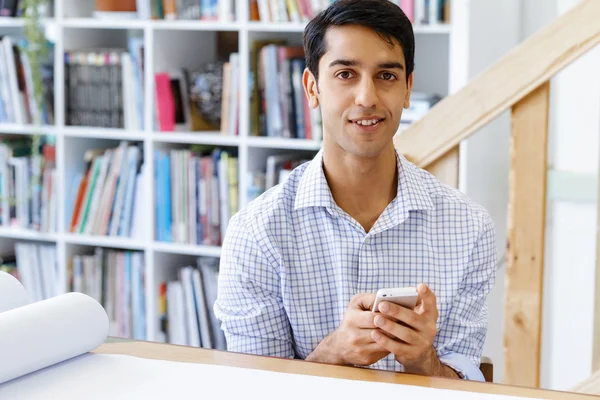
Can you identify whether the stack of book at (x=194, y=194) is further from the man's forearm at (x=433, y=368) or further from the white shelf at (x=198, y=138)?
the man's forearm at (x=433, y=368)

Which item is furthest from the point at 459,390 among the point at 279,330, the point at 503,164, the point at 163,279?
the point at 163,279

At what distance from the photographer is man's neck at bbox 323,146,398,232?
4.82 ft

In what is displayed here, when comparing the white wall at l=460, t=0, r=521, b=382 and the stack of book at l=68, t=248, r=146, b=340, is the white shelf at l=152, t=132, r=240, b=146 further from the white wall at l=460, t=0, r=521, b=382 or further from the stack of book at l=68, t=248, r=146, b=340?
the white wall at l=460, t=0, r=521, b=382

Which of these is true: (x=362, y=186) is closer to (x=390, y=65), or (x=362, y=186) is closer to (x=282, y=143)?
(x=390, y=65)

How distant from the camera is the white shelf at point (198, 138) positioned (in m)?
2.84

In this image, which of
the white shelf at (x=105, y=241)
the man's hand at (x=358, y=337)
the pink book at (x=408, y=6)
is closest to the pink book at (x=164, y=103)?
the white shelf at (x=105, y=241)

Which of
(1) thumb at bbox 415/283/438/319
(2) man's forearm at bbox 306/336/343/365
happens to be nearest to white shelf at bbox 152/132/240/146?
(2) man's forearm at bbox 306/336/343/365

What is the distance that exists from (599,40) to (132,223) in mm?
1856

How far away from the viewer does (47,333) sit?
3.13 feet

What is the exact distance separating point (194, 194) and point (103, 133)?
1.25 ft

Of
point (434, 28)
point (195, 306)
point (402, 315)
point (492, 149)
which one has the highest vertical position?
point (434, 28)

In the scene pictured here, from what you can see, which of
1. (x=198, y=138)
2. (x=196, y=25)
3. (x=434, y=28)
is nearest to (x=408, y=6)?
(x=434, y=28)

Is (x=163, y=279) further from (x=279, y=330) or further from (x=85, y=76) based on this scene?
(x=279, y=330)

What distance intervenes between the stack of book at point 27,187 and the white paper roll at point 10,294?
2101mm
